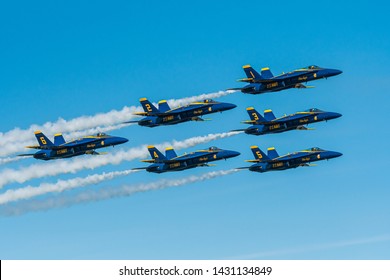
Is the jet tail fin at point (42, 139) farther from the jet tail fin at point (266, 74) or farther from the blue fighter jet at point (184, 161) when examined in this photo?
the jet tail fin at point (266, 74)

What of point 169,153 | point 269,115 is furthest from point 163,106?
point 269,115

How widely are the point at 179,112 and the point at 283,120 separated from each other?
17.1 meters

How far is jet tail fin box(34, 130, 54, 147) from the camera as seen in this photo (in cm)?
19050

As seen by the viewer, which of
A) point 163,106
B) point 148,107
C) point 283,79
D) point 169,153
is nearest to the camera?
point 283,79

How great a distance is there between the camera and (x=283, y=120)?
190m

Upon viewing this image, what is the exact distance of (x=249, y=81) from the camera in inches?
7446

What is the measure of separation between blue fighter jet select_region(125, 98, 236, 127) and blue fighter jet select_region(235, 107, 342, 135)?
256 inches

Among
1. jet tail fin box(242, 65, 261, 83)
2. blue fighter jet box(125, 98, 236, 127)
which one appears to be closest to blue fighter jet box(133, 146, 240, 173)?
blue fighter jet box(125, 98, 236, 127)

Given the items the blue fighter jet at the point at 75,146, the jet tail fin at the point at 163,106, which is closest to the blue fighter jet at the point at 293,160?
the jet tail fin at the point at 163,106

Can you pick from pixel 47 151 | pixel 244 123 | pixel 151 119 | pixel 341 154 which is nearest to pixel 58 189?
pixel 47 151

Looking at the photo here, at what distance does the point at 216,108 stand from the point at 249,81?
273 inches

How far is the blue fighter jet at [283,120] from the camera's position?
18950 centimetres

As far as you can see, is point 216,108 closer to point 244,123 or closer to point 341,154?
point 244,123

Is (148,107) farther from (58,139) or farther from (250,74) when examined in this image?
(250,74)
